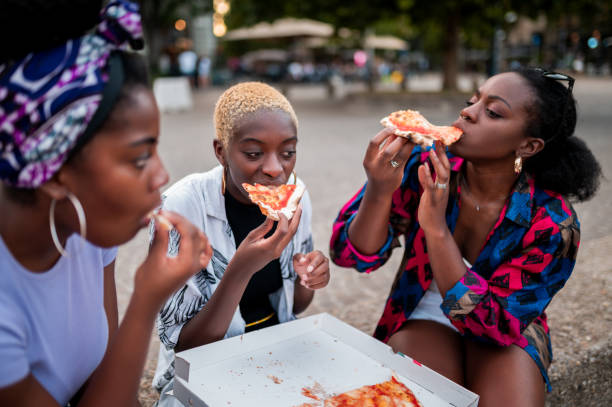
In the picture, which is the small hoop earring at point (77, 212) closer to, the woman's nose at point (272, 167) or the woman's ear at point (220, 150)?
the woman's nose at point (272, 167)

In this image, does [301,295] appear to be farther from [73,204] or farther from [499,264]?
[73,204]

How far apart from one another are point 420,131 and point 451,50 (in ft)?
48.9

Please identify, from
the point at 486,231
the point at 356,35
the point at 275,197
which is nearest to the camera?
the point at 275,197

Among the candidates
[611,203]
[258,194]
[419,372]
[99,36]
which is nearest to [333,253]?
[258,194]

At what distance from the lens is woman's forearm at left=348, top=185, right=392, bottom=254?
2460mm

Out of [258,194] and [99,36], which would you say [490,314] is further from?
[99,36]

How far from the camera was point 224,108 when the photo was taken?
2377 millimetres

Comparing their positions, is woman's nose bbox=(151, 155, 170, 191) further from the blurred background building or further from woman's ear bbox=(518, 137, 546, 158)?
the blurred background building

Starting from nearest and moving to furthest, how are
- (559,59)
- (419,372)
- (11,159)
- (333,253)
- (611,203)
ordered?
1. (11,159)
2. (419,372)
3. (333,253)
4. (611,203)
5. (559,59)

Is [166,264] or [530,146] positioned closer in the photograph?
[166,264]

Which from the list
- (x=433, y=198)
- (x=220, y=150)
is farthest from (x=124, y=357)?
(x=433, y=198)

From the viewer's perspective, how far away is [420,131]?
8.05 ft

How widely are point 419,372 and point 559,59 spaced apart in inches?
1864

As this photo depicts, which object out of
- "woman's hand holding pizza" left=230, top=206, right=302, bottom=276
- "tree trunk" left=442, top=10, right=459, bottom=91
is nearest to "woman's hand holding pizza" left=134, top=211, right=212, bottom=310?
"woman's hand holding pizza" left=230, top=206, right=302, bottom=276
